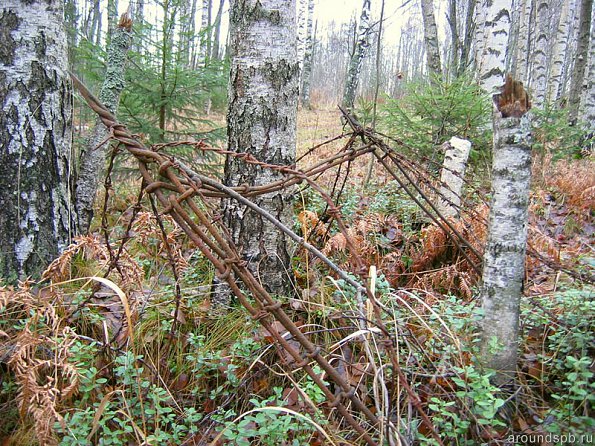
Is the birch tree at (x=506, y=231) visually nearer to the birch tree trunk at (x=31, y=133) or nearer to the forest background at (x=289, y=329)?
the forest background at (x=289, y=329)

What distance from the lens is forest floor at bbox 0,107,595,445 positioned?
1588 millimetres

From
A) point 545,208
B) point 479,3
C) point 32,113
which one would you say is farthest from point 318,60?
point 32,113

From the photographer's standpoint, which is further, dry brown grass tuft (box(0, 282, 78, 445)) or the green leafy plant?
the green leafy plant

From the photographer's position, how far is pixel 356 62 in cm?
977

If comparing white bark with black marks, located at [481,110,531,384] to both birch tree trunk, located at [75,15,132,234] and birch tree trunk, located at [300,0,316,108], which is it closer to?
birch tree trunk, located at [75,15,132,234]

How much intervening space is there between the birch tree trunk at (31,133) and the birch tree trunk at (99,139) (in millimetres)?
1263

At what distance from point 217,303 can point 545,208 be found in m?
4.60

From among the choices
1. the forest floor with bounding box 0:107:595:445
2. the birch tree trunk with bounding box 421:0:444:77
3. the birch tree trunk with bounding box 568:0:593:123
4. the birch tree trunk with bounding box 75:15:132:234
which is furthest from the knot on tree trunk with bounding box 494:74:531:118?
the birch tree trunk with bounding box 568:0:593:123

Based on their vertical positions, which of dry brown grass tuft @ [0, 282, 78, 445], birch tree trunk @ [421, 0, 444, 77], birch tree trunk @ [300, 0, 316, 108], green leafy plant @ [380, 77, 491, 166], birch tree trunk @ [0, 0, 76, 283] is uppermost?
birch tree trunk @ [300, 0, 316, 108]

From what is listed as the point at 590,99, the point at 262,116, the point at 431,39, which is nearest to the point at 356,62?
the point at 431,39

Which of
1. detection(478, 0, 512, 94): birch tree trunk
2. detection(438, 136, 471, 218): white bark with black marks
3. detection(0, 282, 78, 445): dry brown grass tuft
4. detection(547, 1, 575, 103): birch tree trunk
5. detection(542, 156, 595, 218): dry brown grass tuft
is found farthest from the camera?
detection(547, 1, 575, 103): birch tree trunk

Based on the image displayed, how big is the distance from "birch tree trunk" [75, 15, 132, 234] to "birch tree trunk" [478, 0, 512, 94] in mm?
5843

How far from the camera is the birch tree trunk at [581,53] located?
31.6 feet

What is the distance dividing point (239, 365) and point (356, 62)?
29.7 feet
